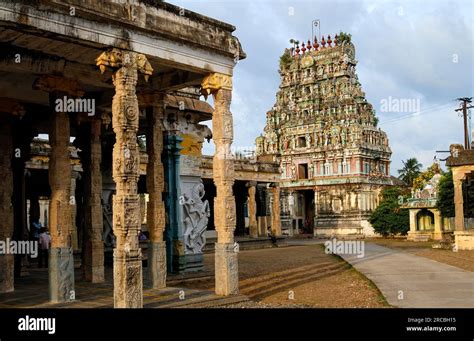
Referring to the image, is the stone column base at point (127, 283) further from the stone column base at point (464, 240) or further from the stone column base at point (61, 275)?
the stone column base at point (464, 240)

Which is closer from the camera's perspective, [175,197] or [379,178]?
[175,197]

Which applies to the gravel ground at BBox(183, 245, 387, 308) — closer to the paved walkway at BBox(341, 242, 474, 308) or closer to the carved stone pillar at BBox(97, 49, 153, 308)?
the paved walkway at BBox(341, 242, 474, 308)

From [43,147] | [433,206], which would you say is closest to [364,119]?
[433,206]

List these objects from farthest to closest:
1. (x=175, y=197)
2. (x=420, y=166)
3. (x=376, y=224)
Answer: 1. (x=420, y=166)
2. (x=376, y=224)
3. (x=175, y=197)

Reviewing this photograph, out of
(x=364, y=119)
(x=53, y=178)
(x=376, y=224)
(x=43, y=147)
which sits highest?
(x=364, y=119)

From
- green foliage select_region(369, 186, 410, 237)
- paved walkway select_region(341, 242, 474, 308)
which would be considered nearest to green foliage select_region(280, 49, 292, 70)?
green foliage select_region(369, 186, 410, 237)

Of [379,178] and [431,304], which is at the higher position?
[379,178]

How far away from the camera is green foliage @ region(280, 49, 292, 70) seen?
55.1m

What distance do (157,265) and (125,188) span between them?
292 centimetres

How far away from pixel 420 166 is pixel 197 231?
5486cm

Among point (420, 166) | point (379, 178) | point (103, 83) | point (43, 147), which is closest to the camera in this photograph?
point (103, 83)

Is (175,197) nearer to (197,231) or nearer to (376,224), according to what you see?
(197,231)

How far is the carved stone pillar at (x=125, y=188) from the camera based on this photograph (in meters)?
8.94
